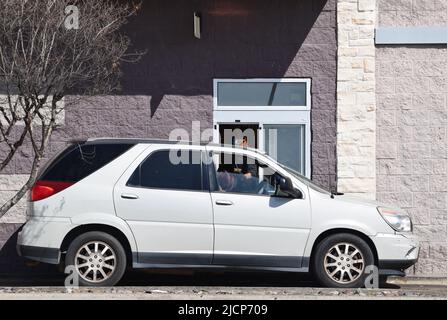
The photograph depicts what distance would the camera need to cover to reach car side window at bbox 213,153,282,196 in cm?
1011

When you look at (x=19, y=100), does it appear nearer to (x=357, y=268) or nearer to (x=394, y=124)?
(x=357, y=268)

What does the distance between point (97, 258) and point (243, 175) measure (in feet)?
6.55

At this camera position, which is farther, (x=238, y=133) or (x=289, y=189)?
(x=238, y=133)

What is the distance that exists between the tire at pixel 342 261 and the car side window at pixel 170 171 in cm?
166

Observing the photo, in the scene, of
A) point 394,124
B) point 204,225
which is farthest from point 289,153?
point 204,225

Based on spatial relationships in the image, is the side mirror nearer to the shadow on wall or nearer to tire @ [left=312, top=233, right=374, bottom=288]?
tire @ [left=312, top=233, right=374, bottom=288]

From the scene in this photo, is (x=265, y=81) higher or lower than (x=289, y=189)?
higher

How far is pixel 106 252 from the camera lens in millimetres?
9867

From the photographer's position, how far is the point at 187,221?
32.4 feet

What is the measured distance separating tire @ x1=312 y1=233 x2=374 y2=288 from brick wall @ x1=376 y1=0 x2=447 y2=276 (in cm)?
282

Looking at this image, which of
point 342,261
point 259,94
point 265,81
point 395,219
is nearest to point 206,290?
point 342,261

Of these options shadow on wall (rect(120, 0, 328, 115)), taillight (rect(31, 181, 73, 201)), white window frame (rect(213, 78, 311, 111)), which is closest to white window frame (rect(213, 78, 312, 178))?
white window frame (rect(213, 78, 311, 111))

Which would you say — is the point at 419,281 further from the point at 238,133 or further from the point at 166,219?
the point at 166,219

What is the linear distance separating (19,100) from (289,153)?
180 inches
